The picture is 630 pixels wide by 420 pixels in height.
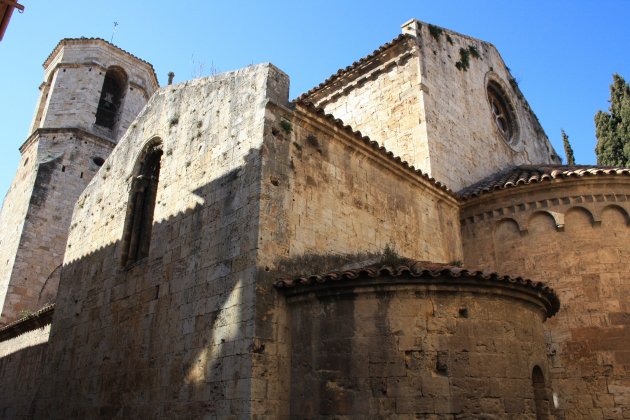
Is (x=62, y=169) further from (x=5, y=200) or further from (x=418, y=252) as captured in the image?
(x=418, y=252)

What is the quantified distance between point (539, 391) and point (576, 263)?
340 cm

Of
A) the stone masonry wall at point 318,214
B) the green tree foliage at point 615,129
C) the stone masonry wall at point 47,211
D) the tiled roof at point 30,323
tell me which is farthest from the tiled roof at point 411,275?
the green tree foliage at point 615,129

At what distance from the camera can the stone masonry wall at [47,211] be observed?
1705 centimetres

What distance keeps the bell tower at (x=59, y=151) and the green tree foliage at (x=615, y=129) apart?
759 inches

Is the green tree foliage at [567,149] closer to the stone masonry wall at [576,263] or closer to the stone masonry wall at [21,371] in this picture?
the stone masonry wall at [576,263]

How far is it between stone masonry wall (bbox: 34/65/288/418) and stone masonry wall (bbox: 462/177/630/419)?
5050mm

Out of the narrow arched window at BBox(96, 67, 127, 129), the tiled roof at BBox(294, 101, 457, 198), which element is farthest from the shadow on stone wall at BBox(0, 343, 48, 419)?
the narrow arched window at BBox(96, 67, 127, 129)

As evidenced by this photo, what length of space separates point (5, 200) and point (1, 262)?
3.64m

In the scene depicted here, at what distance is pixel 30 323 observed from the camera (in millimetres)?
12398

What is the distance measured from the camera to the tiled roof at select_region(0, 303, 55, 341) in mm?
11535

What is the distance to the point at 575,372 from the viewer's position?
830 centimetres

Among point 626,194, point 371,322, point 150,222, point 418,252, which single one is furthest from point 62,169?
point 626,194

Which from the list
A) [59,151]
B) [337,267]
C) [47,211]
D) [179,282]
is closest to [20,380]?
[179,282]

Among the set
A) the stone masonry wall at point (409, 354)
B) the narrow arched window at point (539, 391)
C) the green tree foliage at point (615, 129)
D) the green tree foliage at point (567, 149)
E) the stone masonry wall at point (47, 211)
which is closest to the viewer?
the stone masonry wall at point (409, 354)
